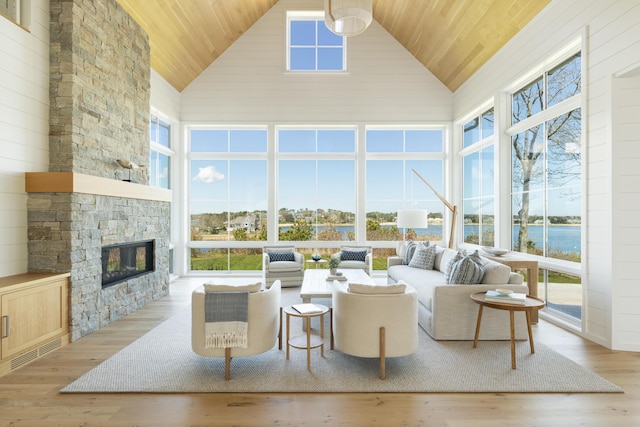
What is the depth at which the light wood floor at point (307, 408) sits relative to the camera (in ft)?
7.69

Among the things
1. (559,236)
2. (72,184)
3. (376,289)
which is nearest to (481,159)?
(559,236)

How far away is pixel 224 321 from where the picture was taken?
9.59ft

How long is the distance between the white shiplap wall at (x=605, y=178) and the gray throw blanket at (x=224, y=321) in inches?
146

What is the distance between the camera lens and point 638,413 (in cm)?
243

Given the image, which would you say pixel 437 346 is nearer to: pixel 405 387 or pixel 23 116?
pixel 405 387

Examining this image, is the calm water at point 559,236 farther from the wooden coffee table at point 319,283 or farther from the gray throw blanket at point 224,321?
the gray throw blanket at point 224,321

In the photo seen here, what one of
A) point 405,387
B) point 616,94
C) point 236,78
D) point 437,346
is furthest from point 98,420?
point 236,78

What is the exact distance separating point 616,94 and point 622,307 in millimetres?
2187

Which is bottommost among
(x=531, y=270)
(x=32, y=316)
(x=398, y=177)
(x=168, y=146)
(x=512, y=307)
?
(x=32, y=316)

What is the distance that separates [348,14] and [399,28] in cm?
382

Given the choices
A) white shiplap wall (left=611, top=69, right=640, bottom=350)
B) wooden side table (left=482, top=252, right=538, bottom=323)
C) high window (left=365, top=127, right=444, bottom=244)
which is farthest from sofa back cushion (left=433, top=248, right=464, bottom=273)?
high window (left=365, top=127, right=444, bottom=244)

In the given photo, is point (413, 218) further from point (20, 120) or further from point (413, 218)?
point (20, 120)

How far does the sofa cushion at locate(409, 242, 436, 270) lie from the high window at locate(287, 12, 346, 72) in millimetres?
4432

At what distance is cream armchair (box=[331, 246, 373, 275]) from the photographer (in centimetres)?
647
